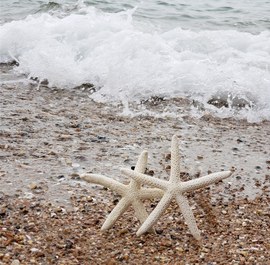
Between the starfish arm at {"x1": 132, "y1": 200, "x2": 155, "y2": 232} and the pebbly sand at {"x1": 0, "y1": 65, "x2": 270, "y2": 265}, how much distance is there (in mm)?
121

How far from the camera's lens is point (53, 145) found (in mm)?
5562

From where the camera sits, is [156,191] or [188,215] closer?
[188,215]

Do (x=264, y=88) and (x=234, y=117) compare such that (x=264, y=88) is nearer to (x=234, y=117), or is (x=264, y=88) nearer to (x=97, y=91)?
(x=234, y=117)

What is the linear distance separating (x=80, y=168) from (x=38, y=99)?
2421 millimetres

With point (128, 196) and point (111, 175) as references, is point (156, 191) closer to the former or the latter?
point (128, 196)

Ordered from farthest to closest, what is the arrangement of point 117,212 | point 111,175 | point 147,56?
point 147,56 → point 111,175 → point 117,212

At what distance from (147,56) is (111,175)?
4.15 meters

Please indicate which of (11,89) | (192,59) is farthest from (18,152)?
(192,59)

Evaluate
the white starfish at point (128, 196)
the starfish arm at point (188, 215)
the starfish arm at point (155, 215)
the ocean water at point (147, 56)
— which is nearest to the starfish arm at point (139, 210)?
the white starfish at point (128, 196)

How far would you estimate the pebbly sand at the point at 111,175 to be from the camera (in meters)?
3.71

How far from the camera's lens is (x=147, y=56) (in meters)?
8.79

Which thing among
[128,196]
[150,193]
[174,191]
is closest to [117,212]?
[128,196]

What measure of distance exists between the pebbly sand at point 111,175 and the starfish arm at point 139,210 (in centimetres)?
12

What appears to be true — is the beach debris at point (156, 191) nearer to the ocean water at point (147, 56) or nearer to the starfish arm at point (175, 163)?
the starfish arm at point (175, 163)
